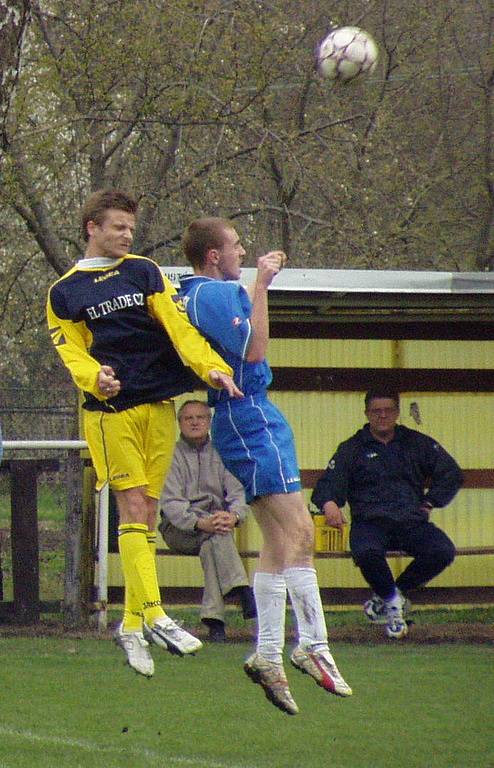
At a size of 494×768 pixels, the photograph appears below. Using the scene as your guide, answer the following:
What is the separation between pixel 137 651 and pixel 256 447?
0.92 meters

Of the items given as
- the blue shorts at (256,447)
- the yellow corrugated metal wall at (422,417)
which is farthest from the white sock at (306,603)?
the yellow corrugated metal wall at (422,417)

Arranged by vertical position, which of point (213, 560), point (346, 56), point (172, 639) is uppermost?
point (346, 56)

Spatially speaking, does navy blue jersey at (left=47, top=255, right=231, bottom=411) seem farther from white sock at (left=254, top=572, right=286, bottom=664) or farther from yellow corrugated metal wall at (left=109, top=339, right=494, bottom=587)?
yellow corrugated metal wall at (left=109, top=339, right=494, bottom=587)

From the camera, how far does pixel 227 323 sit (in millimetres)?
5461

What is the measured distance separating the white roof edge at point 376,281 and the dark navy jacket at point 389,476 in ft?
3.69

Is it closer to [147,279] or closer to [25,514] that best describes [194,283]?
[147,279]

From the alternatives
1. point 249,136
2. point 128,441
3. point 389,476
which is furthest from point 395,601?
point 249,136

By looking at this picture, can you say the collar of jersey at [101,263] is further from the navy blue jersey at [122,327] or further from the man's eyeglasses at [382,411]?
the man's eyeglasses at [382,411]

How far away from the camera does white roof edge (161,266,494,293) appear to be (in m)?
9.79

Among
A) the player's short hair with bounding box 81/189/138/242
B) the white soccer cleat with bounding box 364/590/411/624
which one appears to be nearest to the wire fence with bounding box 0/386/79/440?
the white soccer cleat with bounding box 364/590/411/624

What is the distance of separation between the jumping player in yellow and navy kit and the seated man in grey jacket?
4.21m

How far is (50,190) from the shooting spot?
15.9 m

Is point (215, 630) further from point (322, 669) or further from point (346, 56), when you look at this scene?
point (346, 56)

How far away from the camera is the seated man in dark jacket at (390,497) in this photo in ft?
32.8
